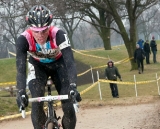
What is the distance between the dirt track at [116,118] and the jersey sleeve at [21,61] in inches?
182

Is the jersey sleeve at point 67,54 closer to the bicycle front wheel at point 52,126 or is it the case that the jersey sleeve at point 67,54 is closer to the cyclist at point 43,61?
the cyclist at point 43,61

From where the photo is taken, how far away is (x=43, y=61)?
4953mm

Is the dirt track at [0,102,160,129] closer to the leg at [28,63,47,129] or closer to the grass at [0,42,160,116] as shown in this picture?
the grass at [0,42,160,116]

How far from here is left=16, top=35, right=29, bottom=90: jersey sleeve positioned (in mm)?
4464

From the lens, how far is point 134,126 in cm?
878

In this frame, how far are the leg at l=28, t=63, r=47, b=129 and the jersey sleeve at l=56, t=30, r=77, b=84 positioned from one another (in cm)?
53

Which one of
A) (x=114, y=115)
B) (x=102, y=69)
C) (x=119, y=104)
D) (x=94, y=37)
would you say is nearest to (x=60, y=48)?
(x=114, y=115)

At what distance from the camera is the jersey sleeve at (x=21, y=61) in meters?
4.46

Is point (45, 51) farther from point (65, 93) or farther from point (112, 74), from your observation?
point (112, 74)

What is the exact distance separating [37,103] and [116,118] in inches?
234

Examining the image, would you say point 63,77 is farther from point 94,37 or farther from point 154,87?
point 94,37

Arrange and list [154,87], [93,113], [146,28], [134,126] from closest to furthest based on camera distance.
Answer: [134,126], [93,113], [154,87], [146,28]

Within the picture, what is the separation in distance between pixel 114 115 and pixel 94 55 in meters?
24.5

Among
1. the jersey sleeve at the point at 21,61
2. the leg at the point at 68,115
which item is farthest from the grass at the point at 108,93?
the jersey sleeve at the point at 21,61
